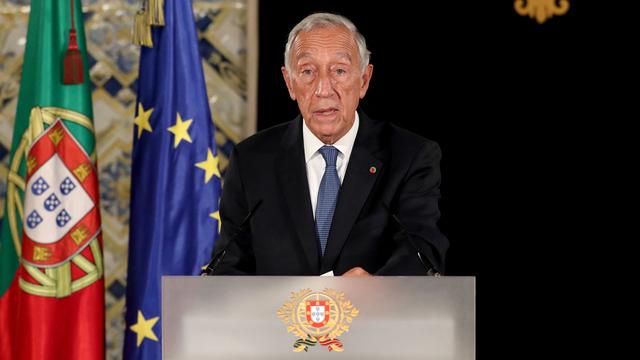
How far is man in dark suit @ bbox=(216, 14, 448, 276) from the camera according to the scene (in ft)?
5.80

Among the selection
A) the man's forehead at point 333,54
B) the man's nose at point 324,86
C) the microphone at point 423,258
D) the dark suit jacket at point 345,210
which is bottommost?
the microphone at point 423,258

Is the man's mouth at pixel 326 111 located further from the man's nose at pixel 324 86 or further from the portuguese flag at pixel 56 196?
the portuguese flag at pixel 56 196

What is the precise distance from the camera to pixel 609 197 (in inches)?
122

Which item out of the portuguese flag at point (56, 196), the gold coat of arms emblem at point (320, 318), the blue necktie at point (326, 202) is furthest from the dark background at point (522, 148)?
the gold coat of arms emblem at point (320, 318)

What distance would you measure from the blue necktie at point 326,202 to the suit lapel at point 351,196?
28mm

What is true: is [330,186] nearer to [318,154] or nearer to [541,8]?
[318,154]

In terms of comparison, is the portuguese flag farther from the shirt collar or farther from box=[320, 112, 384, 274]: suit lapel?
box=[320, 112, 384, 274]: suit lapel

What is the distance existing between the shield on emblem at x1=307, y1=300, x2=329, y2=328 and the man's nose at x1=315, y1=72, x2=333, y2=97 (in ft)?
1.84

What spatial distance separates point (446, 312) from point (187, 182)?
5.84ft

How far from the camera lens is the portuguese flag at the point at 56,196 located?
2904 millimetres

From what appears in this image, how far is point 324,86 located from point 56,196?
4.83 feet

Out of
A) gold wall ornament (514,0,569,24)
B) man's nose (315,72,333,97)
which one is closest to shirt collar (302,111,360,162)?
man's nose (315,72,333,97)

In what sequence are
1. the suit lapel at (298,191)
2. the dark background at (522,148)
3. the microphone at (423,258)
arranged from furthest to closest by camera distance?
the dark background at (522,148) < the suit lapel at (298,191) < the microphone at (423,258)

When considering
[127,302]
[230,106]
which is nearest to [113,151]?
[230,106]
